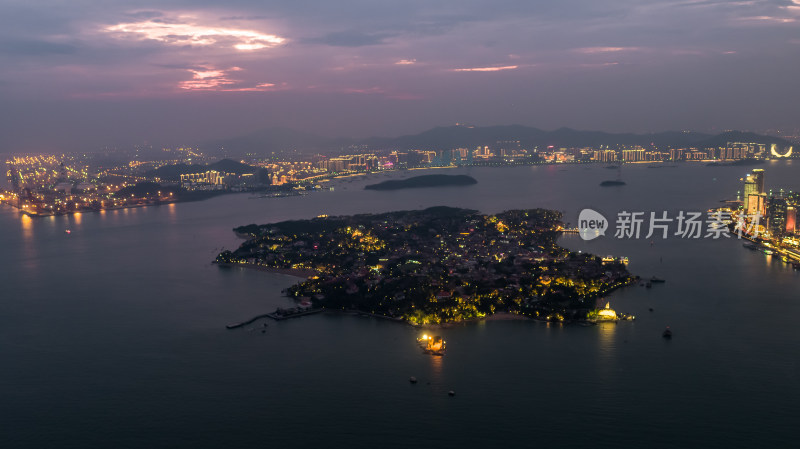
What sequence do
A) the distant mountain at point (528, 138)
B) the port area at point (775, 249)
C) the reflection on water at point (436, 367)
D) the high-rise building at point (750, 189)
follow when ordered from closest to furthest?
the reflection on water at point (436, 367) → the port area at point (775, 249) → the high-rise building at point (750, 189) → the distant mountain at point (528, 138)

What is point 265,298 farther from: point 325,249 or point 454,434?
point 454,434

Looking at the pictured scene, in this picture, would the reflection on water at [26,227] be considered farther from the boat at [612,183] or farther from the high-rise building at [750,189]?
the boat at [612,183]

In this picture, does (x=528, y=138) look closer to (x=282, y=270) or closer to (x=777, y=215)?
(x=777, y=215)

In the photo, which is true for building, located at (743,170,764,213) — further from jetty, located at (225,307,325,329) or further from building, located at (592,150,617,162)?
building, located at (592,150,617,162)

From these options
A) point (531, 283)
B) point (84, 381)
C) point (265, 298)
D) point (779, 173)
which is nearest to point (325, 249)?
point (265, 298)
